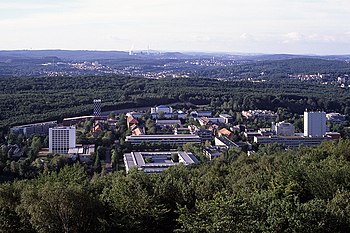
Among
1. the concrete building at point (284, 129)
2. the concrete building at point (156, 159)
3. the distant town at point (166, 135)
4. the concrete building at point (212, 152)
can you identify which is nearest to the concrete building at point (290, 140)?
the distant town at point (166, 135)

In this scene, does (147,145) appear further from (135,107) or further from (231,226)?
(231,226)

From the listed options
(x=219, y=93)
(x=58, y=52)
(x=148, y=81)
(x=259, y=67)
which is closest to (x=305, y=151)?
(x=219, y=93)

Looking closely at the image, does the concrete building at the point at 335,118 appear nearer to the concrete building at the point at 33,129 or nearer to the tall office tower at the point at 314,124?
the tall office tower at the point at 314,124

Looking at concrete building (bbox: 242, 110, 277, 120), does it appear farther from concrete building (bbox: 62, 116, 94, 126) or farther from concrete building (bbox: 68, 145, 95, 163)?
concrete building (bbox: 68, 145, 95, 163)

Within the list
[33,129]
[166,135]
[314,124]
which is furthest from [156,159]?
[314,124]

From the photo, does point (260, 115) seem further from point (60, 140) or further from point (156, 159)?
point (60, 140)

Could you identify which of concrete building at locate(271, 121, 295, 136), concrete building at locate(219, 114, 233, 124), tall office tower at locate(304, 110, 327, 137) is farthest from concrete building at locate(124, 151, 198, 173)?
concrete building at locate(219, 114, 233, 124)

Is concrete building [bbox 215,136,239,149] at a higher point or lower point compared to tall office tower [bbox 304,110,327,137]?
lower
